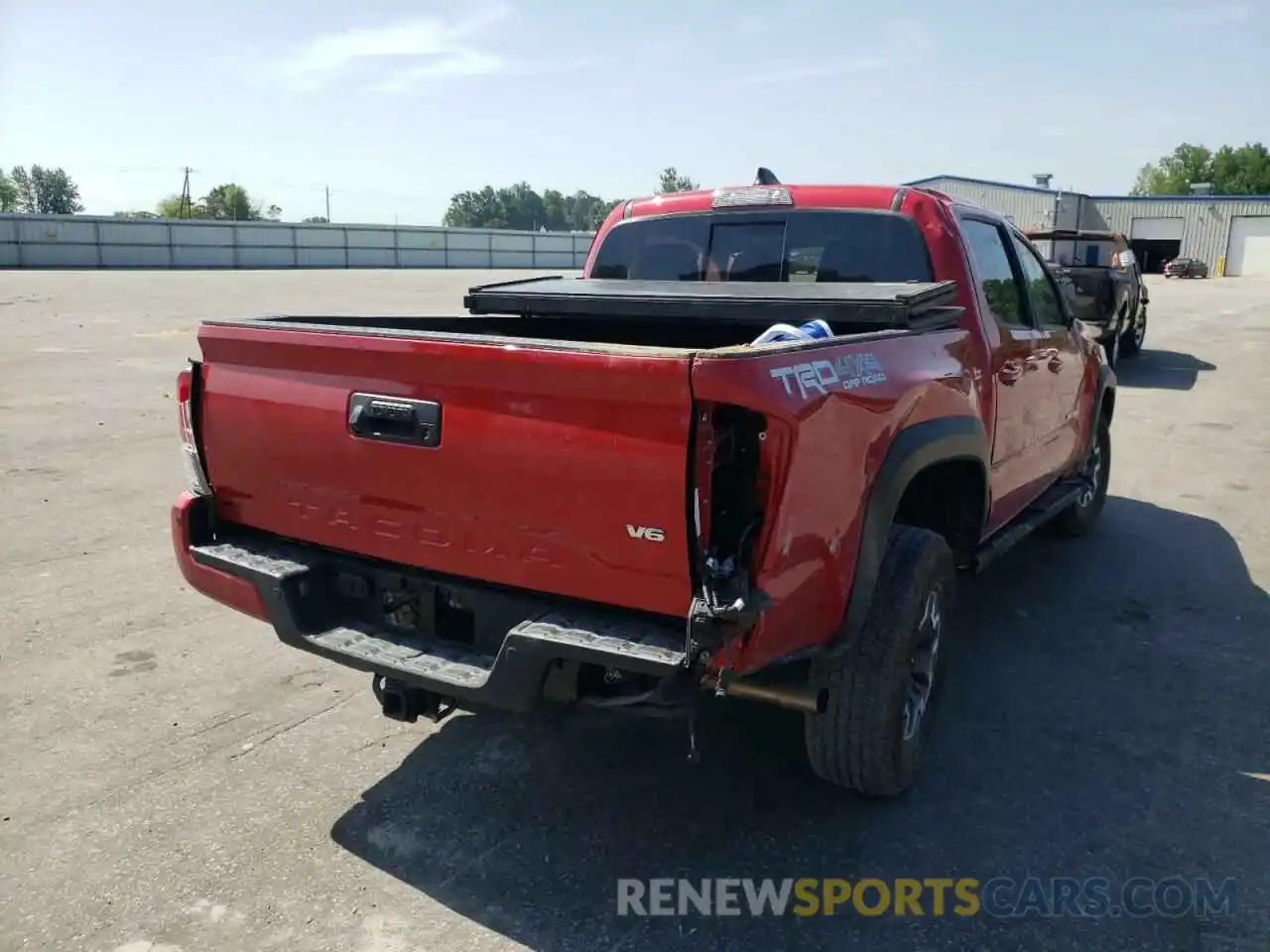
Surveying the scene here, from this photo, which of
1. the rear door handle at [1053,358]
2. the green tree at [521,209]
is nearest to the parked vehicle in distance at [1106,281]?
the rear door handle at [1053,358]

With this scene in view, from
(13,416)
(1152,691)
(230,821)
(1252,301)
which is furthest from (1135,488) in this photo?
(1252,301)

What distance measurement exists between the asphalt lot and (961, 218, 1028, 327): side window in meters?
1.50

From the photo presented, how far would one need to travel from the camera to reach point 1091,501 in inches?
250

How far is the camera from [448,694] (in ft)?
9.13

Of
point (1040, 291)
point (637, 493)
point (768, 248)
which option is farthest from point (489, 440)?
point (1040, 291)

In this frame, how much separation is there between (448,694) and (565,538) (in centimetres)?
55

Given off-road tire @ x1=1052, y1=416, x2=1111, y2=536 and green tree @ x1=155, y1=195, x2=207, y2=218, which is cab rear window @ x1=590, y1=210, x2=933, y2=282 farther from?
green tree @ x1=155, y1=195, x2=207, y2=218

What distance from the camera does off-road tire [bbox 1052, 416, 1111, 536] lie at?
20.4ft

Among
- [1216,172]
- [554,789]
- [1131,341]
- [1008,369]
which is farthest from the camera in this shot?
[1216,172]

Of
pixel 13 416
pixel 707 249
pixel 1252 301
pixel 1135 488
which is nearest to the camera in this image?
pixel 707 249

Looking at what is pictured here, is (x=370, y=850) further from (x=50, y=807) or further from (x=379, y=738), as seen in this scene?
(x=50, y=807)

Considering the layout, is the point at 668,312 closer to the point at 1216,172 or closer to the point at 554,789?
the point at 554,789

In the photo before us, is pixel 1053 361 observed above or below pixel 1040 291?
below

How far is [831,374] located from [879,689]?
1.00 m
